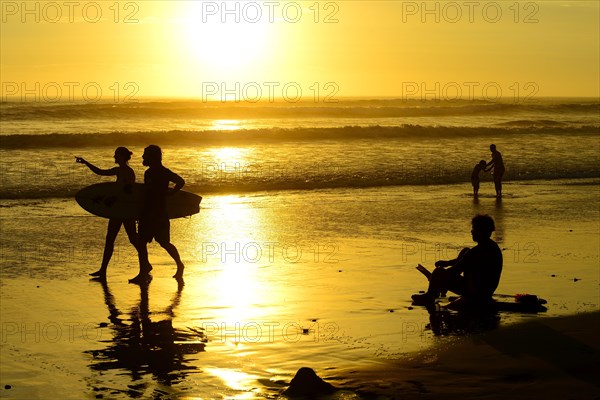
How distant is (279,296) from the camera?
36.6 ft

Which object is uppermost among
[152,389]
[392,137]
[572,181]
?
[392,137]

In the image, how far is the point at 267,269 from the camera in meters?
13.1

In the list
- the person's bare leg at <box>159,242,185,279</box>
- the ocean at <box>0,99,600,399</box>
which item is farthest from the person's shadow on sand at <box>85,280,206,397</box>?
the person's bare leg at <box>159,242,185,279</box>

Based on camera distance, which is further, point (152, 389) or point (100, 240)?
point (100, 240)

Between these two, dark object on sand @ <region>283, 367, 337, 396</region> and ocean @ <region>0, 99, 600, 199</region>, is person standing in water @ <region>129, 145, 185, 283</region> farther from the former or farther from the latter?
ocean @ <region>0, 99, 600, 199</region>

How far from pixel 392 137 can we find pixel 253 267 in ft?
119

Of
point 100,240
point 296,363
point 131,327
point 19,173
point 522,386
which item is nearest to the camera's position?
point 522,386

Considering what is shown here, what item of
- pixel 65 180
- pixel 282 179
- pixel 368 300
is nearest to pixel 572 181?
pixel 282 179

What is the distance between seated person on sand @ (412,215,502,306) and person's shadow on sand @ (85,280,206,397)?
114 inches

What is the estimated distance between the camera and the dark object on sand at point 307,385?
7.12m

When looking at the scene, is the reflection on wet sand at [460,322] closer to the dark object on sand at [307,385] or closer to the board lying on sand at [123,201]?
the dark object on sand at [307,385]

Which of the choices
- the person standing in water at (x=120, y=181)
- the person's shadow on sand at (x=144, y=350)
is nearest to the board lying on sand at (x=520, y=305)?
the person's shadow on sand at (x=144, y=350)

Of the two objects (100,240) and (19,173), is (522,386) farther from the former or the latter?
(19,173)

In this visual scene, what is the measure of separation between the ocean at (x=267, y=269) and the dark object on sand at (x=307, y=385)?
0.51 feet
